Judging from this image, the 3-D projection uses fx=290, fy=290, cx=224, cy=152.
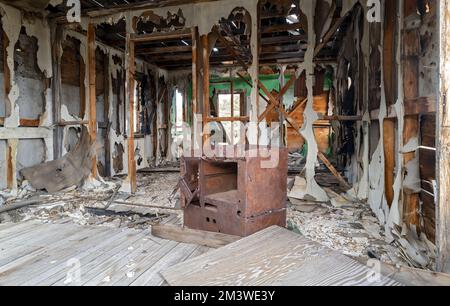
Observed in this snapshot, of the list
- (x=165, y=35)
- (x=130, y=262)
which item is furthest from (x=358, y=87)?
(x=130, y=262)

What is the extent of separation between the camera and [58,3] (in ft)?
15.4

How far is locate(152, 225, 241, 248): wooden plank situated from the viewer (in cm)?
220

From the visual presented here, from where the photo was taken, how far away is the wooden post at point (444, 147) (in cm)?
163

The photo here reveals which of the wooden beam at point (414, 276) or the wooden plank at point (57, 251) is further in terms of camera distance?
the wooden plank at point (57, 251)

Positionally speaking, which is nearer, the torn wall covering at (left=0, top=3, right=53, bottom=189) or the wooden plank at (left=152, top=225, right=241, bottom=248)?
the wooden plank at (left=152, top=225, right=241, bottom=248)

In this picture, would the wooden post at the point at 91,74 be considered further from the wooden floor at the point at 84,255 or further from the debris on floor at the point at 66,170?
the wooden floor at the point at 84,255

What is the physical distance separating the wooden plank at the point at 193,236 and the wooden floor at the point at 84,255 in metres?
0.05

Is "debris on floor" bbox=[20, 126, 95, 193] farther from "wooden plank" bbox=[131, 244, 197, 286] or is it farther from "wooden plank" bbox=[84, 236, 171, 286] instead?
"wooden plank" bbox=[131, 244, 197, 286]

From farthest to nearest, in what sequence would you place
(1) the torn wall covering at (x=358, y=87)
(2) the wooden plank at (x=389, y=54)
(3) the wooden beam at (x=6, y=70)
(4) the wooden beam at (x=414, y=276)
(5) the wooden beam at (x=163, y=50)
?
(5) the wooden beam at (x=163, y=50), (3) the wooden beam at (x=6, y=70), (2) the wooden plank at (x=389, y=54), (1) the torn wall covering at (x=358, y=87), (4) the wooden beam at (x=414, y=276)

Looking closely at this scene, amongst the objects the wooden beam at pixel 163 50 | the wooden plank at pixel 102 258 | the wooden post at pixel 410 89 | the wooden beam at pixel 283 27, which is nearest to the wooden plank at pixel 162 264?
the wooden plank at pixel 102 258

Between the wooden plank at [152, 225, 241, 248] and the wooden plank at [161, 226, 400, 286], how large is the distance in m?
0.22

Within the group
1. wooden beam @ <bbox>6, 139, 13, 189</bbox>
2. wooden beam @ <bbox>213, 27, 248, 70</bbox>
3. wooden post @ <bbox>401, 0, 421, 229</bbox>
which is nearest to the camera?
wooden post @ <bbox>401, 0, 421, 229</bbox>

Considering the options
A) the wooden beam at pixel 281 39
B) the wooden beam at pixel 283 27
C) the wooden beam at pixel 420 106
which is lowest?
the wooden beam at pixel 420 106

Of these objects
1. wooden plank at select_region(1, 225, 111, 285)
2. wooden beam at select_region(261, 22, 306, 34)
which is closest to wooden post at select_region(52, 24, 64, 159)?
wooden plank at select_region(1, 225, 111, 285)
